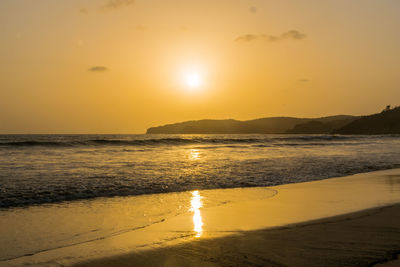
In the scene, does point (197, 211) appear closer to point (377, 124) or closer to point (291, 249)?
point (291, 249)

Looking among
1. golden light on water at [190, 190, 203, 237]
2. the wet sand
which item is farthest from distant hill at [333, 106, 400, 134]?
the wet sand

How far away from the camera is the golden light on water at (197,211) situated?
5689 mm

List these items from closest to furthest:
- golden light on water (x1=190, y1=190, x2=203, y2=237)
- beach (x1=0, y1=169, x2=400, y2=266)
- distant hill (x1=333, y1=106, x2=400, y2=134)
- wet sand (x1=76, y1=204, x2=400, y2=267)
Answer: wet sand (x1=76, y1=204, x2=400, y2=267) → beach (x1=0, y1=169, x2=400, y2=266) → golden light on water (x1=190, y1=190, x2=203, y2=237) → distant hill (x1=333, y1=106, x2=400, y2=134)

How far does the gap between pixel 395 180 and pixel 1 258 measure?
478 inches

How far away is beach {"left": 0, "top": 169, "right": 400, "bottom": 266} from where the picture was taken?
4.13 m

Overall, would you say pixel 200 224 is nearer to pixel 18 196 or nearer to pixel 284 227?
pixel 284 227

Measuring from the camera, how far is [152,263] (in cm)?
405

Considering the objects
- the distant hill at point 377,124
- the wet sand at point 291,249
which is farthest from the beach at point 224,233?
the distant hill at point 377,124

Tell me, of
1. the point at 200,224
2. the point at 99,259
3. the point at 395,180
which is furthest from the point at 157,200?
the point at 395,180

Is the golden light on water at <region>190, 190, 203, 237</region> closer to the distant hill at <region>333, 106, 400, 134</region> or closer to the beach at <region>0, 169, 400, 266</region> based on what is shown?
the beach at <region>0, 169, 400, 266</region>

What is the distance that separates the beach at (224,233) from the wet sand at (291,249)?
1 centimetres

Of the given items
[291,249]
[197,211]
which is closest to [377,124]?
[197,211]

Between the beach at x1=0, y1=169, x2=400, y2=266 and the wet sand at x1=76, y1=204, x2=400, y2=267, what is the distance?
0.01m

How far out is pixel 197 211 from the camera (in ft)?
23.8
